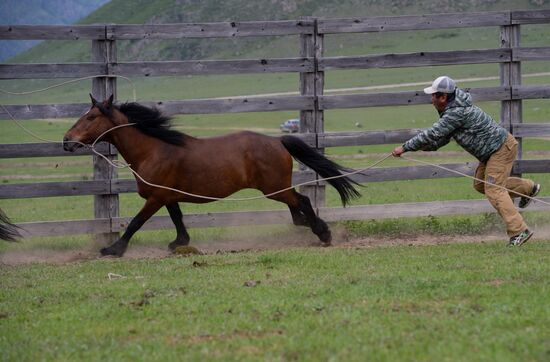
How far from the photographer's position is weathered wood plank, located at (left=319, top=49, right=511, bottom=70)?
1234 cm

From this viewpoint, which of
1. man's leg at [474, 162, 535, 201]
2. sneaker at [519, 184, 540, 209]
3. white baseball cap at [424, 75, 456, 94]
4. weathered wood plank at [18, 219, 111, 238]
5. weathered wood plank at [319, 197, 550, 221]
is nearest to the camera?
white baseball cap at [424, 75, 456, 94]

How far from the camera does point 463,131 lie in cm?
1053

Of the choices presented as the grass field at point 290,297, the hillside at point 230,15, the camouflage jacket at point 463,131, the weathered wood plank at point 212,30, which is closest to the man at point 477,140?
the camouflage jacket at point 463,131

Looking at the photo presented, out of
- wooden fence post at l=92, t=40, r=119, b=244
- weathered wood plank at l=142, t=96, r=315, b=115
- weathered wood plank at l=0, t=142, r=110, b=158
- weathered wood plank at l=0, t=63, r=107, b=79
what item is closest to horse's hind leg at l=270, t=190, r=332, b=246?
weathered wood plank at l=142, t=96, r=315, b=115

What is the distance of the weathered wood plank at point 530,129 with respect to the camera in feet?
41.3

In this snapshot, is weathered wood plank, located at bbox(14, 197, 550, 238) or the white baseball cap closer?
the white baseball cap

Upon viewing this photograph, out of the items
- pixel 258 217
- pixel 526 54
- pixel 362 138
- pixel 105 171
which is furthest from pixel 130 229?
pixel 526 54

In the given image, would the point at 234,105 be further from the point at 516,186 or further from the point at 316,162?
the point at 516,186

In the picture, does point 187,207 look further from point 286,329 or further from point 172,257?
point 286,329

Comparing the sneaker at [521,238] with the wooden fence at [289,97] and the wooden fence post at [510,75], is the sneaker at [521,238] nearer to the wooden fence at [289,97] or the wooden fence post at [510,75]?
the wooden fence at [289,97]

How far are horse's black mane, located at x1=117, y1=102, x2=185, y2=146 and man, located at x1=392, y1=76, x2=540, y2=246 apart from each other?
2832 mm

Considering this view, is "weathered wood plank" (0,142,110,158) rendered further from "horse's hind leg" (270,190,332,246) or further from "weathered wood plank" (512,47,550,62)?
"weathered wood plank" (512,47,550,62)

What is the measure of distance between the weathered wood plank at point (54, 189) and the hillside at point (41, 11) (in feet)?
434

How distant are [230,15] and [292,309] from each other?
3382 inches
